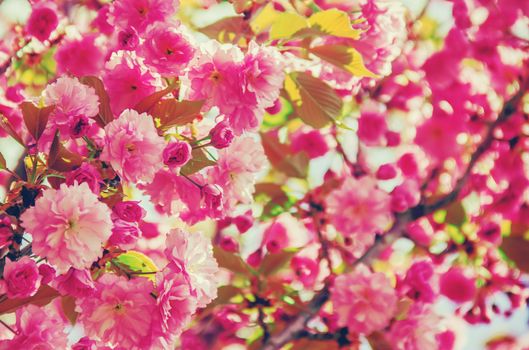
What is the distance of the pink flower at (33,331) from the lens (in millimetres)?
898

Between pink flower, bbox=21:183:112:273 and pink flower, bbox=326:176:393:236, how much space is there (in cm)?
118

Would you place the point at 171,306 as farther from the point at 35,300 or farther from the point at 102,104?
the point at 102,104

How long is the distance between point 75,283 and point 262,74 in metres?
0.45

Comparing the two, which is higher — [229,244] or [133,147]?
[133,147]

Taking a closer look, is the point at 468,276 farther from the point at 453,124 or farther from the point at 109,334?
the point at 109,334

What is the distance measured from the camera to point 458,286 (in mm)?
1963

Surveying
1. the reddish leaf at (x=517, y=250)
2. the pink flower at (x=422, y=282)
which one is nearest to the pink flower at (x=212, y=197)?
the pink flower at (x=422, y=282)

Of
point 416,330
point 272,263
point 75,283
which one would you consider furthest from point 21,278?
point 416,330

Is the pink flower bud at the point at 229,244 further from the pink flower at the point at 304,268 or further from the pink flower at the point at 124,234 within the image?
the pink flower at the point at 124,234

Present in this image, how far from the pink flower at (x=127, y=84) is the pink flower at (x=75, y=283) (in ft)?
0.91

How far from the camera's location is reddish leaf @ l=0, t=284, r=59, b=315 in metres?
0.92

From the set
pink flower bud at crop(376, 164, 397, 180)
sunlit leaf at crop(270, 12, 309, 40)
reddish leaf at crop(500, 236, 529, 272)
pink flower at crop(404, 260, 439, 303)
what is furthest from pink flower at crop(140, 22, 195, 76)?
reddish leaf at crop(500, 236, 529, 272)

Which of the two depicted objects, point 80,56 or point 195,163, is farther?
point 80,56

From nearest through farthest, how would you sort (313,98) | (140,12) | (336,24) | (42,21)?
(140,12), (336,24), (313,98), (42,21)
